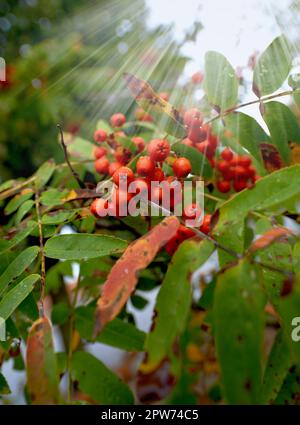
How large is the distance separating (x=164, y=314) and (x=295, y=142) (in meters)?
0.44

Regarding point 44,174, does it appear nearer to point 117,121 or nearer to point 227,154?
point 117,121

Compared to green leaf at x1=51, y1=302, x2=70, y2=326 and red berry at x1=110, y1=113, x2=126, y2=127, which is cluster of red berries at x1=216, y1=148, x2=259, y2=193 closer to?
red berry at x1=110, y1=113, x2=126, y2=127

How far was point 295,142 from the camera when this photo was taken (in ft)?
2.63

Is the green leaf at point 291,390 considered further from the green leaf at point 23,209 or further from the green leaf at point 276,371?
the green leaf at point 23,209

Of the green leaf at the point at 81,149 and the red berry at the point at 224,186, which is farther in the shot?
the green leaf at the point at 81,149

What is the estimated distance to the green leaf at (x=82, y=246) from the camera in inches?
24.5

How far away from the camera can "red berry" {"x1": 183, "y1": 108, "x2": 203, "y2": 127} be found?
76 centimetres

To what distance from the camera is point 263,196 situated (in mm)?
584

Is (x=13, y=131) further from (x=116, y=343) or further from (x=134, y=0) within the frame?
(x=116, y=343)

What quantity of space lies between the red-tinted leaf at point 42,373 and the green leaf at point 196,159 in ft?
1.44

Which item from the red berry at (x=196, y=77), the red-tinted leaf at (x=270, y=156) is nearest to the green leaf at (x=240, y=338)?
the red-tinted leaf at (x=270, y=156)

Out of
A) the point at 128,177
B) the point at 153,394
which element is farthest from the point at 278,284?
the point at 153,394

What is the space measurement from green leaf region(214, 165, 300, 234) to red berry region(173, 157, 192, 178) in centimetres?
15

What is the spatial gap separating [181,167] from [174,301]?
291mm
